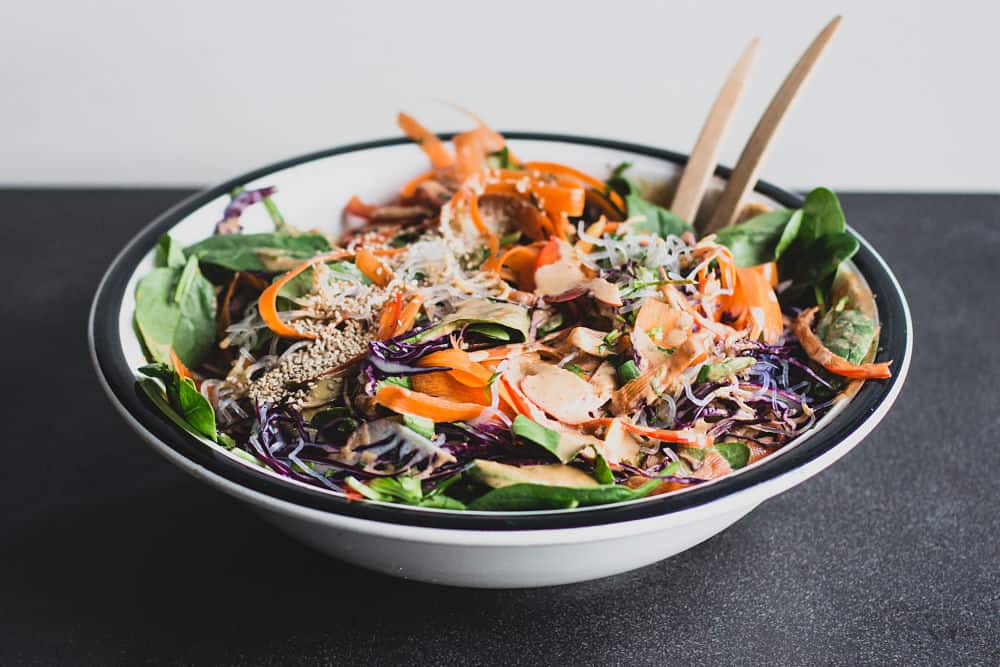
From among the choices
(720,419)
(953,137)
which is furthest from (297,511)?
(953,137)

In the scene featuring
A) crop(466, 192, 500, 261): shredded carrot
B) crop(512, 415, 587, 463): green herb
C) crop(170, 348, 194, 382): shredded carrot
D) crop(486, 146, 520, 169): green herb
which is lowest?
crop(170, 348, 194, 382): shredded carrot

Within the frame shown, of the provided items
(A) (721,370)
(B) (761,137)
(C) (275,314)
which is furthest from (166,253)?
(B) (761,137)

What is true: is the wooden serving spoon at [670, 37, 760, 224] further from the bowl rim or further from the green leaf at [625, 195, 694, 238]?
the bowl rim

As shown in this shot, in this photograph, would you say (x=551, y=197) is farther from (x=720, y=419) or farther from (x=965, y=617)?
(x=965, y=617)

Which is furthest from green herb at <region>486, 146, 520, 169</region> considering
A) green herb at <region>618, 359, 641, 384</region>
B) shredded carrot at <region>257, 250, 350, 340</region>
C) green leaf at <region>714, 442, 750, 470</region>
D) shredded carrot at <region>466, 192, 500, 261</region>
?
green leaf at <region>714, 442, 750, 470</region>

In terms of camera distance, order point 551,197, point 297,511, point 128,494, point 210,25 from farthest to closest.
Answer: point 210,25
point 551,197
point 128,494
point 297,511

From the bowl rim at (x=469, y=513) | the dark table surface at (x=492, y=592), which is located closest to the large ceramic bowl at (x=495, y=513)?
the bowl rim at (x=469, y=513)

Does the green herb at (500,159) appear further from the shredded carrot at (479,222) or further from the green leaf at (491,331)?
the green leaf at (491,331)
